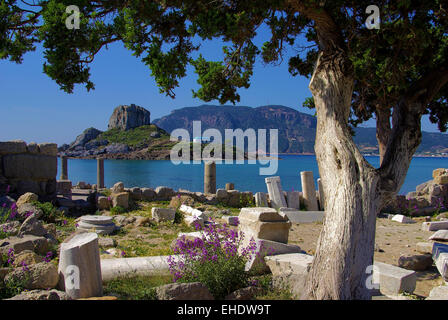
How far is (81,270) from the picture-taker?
16.3ft

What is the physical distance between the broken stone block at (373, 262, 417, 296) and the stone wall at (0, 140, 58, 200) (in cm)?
1157

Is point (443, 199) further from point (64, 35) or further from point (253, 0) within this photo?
point (64, 35)

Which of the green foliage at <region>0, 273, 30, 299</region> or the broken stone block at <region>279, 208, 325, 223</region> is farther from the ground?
the green foliage at <region>0, 273, 30, 299</region>

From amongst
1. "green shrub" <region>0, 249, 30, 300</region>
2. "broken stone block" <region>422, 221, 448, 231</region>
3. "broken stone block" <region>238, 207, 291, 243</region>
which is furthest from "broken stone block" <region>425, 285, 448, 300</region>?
"broken stone block" <region>422, 221, 448, 231</region>

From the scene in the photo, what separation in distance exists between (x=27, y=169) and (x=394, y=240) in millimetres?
12710

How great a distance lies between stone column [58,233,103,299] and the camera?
495cm

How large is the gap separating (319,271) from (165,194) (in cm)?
1088

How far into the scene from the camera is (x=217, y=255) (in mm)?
5762

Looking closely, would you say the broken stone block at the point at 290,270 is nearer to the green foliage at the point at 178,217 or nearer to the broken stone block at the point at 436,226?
the green foliage at the point at 178,217

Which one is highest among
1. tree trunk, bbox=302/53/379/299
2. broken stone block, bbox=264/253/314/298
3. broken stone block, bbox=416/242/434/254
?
tree trunk, bbox=302/53/379/299

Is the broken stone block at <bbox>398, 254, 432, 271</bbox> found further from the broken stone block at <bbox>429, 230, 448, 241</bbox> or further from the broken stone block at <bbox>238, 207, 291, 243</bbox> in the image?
the broken stone block at <bbox>238, 207, 291, 243</bbox>

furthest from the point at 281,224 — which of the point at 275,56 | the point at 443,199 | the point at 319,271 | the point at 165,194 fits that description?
the point at 443,199

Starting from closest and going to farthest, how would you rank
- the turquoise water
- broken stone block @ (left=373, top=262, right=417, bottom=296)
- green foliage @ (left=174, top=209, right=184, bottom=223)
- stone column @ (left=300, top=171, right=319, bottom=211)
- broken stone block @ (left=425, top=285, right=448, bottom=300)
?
broken stone block @ (left=425, top=285, right=448, bottom=300) → broken stone block @ (left=373, top=262, right=417, bottom=296) → green foliage @ (left=174, top=209, right=184, bottom=223) → stone column @ (left=300, top=171, right=319, bottom=211) → the turquoise water

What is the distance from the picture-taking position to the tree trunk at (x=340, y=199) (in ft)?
15.4
